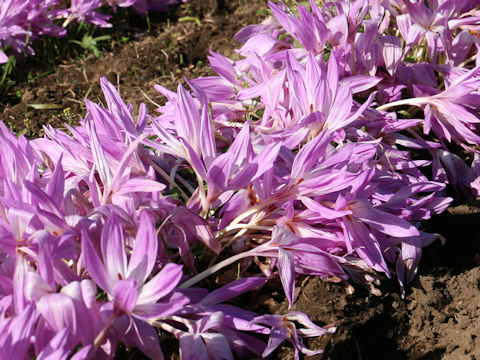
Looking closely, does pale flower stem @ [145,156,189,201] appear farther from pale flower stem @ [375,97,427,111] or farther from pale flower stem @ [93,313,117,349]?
pale flower stem @ [375,97,427,111]

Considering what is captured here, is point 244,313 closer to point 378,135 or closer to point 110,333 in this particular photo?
point 110,333

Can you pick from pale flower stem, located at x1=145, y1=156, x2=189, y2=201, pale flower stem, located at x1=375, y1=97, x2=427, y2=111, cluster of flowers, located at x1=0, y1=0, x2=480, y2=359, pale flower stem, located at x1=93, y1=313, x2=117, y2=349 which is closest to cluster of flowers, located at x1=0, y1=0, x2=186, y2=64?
cluster of flowers, located at x1=0, y1=0, x2=480, y2=359

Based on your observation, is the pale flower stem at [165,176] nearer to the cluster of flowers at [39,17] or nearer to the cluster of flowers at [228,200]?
the cluster of flowers at [228,200]

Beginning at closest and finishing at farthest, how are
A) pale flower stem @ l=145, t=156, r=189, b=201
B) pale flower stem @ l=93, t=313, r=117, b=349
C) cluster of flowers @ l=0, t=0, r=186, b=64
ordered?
1. pale flower stem @ l=93, t=313, r=117, b=349
2. pale flower stem @ l=145, t=156, r=189, b=201
3. cluster of flowers @ l=0, t=0, r=186, b=64

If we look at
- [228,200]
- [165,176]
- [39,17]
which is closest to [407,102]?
[228,200]

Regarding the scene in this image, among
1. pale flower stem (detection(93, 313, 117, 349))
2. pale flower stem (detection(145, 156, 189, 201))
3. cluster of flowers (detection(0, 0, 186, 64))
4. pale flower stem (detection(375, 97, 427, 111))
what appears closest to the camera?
pale flower stem (detection(93, 313, 117, 349))

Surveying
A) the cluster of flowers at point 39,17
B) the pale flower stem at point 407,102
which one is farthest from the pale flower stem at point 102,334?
the cluster of flowers at point 39,17
